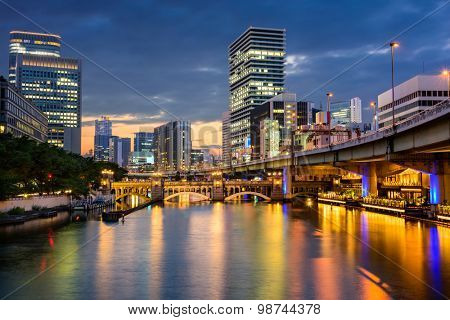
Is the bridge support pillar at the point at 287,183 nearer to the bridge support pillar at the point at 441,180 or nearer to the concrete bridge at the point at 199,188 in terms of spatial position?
the concrete bridge at the point at 199,188

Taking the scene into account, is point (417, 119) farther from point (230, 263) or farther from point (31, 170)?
point (31, 170)

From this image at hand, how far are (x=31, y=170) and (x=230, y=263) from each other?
67.9 meters

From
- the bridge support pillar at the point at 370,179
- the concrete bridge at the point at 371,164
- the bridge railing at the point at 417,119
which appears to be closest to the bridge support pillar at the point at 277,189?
the concrete bridge at the point at 371,164

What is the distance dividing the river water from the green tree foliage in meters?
13.7

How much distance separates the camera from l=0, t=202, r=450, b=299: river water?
34500mm

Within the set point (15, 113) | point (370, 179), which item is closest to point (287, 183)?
point (370, 179)

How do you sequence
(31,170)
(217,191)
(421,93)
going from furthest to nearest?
(217,191) → (421,93) → (31,170)

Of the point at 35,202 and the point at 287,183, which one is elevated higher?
the point at 287,183

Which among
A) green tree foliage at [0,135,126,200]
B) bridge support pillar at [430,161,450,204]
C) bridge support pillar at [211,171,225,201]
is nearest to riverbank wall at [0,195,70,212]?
green tree foliage at [0,135,126,200]

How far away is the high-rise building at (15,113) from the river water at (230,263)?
8683 cm

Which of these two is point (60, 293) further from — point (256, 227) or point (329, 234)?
point (256, 227)

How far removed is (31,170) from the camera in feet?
336

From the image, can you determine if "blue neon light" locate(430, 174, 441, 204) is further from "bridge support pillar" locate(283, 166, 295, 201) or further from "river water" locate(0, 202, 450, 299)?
"bridge support pillar" locate(283, 166, 295, 201)
